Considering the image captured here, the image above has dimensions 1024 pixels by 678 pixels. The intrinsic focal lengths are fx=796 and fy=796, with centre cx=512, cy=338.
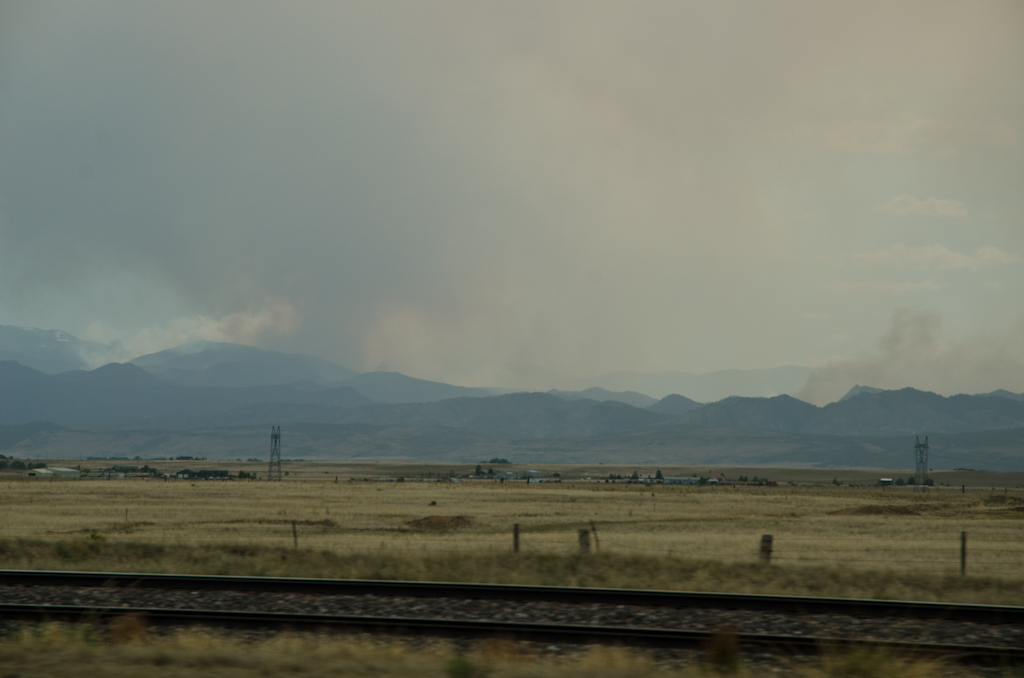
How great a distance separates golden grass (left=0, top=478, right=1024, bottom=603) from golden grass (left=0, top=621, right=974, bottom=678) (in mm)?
6907

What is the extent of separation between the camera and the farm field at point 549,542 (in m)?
21.1

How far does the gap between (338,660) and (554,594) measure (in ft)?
22.8

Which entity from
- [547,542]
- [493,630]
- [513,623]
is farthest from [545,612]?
[547,542]

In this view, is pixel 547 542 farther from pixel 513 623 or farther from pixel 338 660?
pixel 338 660

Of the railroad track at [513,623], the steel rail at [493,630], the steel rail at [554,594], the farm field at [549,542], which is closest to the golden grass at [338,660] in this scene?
the steel rail at [493,630]

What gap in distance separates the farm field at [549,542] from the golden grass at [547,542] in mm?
93

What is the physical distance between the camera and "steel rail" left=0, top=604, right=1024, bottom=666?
13.6 metres

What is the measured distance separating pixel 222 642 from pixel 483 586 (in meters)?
6.34

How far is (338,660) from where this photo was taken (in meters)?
12.1

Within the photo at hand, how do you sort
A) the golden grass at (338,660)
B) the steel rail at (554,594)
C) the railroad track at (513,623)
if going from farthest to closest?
the steel rail at (554,594) → the railroad track at (513,623) → the golden grass at (338,660)

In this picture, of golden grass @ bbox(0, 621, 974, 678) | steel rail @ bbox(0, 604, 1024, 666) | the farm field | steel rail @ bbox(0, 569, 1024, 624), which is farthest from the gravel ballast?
the farm field

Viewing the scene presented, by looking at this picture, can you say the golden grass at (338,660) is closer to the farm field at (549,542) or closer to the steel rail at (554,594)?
the steel rail at (554,594)

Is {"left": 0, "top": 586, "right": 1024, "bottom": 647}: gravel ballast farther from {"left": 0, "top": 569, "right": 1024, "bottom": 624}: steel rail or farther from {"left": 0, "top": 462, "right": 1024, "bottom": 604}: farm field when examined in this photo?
{"left": 0, "top": 462, "right": 1024, "bottom": 604}: farm field

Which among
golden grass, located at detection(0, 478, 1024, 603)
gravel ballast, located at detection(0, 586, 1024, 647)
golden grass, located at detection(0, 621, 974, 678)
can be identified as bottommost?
golden grass, located at detection(0, 478, 1024, 603)
